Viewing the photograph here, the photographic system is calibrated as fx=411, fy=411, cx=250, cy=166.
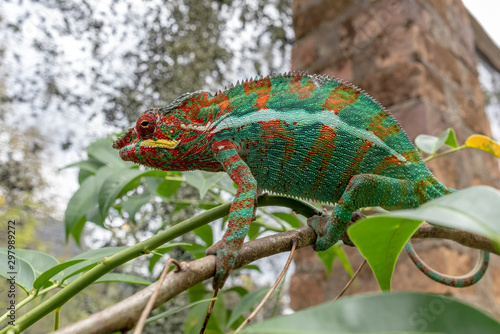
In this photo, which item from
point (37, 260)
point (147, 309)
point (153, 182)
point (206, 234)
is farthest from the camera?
point (153, 182)

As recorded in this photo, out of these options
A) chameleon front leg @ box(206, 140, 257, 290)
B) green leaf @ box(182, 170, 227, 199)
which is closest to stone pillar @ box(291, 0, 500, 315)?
green leaf @ box(182, 170, 227, 199)

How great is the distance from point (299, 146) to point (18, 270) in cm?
50

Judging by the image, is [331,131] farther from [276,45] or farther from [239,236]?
[276,45]

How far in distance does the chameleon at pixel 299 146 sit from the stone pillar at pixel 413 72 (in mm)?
750

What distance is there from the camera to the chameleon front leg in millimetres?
→ 583

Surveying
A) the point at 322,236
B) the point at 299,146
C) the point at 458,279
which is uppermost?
the point at 299,146

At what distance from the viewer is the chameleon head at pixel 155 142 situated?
0.83 metres

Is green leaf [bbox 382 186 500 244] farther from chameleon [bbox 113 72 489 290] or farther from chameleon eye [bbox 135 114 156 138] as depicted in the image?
chameleon eye [bbox 135 114 156 138]

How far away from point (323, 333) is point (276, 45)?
2.05m

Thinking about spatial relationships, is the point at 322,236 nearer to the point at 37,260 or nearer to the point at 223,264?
the point at 223,264

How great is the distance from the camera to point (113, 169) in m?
1.01

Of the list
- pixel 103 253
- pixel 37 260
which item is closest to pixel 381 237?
pixel 103 253

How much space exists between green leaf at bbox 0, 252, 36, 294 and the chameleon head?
0.29 m

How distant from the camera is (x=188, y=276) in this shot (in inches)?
16.7
